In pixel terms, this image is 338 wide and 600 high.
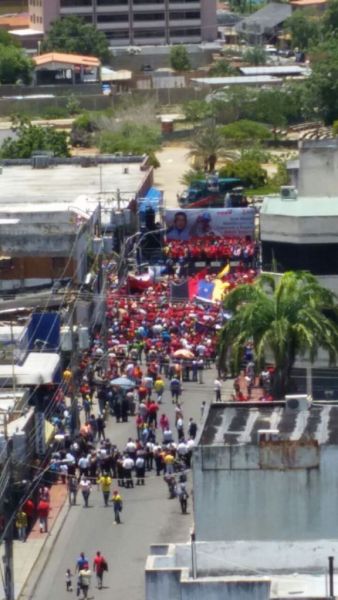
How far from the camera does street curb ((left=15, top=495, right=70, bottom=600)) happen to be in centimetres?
3412

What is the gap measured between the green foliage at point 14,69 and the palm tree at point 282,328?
73.3 metres

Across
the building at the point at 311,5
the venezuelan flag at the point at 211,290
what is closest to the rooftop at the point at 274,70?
the building at the point at 311,5

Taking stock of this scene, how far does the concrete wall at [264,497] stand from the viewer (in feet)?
80.6

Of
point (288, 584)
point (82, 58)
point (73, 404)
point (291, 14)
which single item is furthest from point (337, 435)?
point (291, 14)

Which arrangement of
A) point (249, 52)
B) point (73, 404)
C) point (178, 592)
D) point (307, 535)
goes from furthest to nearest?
point (249, 52) → point (73, 404) → point (307, 535) → point (178, 592)

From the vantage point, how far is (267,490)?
2462 cm

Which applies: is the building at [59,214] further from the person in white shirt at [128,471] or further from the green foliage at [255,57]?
the green foliage at [255,57]

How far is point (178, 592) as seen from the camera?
75.7 feet

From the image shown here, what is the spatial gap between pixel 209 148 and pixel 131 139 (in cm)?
537

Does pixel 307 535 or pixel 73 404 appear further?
pixel 73 404

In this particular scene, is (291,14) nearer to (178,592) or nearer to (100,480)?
(100,480)

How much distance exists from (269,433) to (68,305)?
2302cm

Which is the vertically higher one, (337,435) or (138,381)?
(337,435)

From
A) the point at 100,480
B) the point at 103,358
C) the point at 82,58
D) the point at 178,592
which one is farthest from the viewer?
the point at 82,58
